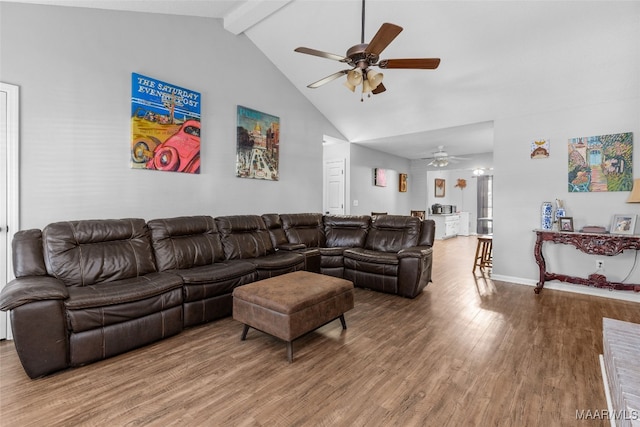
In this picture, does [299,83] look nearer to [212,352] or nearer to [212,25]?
[212,25]

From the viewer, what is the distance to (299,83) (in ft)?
16.9

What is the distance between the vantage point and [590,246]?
11.9ft

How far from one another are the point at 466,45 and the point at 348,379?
3947 mm

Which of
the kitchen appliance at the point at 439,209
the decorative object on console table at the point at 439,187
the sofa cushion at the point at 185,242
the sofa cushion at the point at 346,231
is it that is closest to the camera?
the sofa cushion at the point at 185,242

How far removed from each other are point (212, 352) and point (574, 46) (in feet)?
16.2

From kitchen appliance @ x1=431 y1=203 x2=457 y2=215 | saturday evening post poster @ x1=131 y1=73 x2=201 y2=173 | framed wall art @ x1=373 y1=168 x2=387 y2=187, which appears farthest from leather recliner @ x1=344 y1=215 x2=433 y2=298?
kitchen appliance @ x1=431 y1=203 x2=457 y2=215

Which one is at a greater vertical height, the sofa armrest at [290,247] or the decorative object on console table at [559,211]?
the decorative object on console table at [559,211]

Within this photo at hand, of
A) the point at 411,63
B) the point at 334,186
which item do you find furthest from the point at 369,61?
the point at 334,186

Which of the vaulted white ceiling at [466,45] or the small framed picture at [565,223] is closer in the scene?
the vaulted white ceiling at [466,45]

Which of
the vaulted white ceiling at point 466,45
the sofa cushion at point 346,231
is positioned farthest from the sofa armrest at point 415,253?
the vaulted white ceiling at point 466,45

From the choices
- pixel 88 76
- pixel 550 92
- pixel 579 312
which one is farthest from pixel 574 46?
pixel 88 76

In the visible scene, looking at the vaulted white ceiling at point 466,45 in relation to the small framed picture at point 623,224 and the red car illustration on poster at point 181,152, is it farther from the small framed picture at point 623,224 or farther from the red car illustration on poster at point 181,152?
the small framed picture at point 623,224

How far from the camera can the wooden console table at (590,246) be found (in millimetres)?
3456

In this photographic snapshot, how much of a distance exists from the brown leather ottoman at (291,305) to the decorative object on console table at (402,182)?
6.28 m
